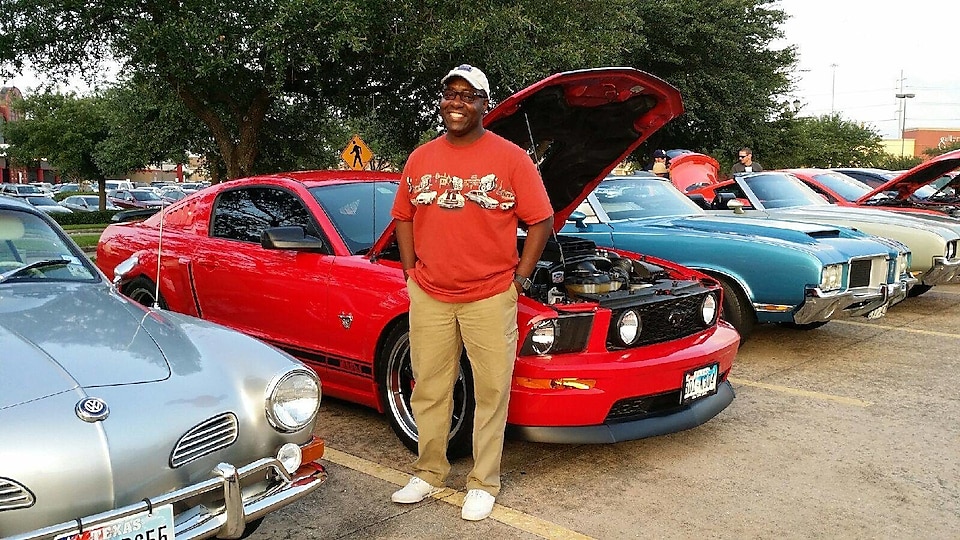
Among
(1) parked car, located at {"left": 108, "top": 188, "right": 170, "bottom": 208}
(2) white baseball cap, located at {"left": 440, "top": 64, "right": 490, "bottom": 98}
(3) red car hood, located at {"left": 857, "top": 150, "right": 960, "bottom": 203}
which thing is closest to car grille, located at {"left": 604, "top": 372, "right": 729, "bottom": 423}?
(2) white baseball cap, located at {"left": 440, "top": 64, "right": 490, "bottom": 98}

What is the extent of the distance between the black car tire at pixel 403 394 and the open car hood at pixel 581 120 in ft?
4.07

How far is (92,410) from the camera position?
8.41 ft

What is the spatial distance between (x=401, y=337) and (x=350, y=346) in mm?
433

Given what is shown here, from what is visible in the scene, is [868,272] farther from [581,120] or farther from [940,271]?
[581,120]

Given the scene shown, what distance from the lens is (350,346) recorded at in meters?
4.59

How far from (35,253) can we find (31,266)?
0.42ft

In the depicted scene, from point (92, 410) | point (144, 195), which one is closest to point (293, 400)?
point (92, 410)

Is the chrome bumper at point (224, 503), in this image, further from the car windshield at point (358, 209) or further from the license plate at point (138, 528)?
the car windshield at point (358, 209)

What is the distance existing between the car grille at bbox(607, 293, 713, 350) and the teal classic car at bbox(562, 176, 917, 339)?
1859 millimetres

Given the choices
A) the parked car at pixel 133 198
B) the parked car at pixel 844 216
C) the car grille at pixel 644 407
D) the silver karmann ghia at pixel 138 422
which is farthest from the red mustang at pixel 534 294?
the parked car at pixel 133 198

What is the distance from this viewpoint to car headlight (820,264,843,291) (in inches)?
247

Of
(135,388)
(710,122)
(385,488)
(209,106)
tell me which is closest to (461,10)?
(209,106)

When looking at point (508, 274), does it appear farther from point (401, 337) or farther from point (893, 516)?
point (893, 516)

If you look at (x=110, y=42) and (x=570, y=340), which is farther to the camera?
(x=110, y=42)
